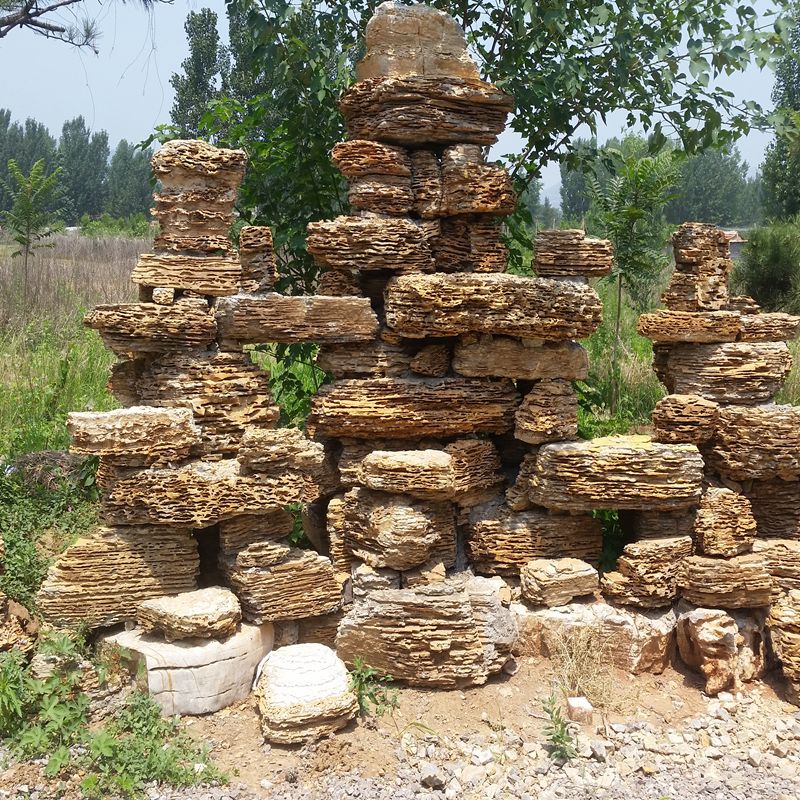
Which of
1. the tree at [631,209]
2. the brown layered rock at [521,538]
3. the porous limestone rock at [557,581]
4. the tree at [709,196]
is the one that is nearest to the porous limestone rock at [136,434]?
the brown layered rock at [521,538]

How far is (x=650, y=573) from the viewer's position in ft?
17.5

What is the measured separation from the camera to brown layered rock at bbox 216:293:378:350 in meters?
5.14

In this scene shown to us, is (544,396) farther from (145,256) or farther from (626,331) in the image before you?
(626,331)

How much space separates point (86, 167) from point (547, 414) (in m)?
51.5

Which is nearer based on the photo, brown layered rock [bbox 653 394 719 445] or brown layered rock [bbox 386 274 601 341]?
brown layered rock [bbox 386 274 601 341]

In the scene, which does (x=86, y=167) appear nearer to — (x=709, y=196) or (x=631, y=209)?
(x=709, y=196)

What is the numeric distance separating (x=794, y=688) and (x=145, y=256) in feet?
15.9

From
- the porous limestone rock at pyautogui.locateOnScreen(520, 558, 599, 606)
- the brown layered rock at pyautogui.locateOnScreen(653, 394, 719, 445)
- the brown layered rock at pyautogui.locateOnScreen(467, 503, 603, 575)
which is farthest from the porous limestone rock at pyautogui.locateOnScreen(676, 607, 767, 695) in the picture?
the brown layered rock at pyautogui.locateOnScreen(653, 394, 719, 445)

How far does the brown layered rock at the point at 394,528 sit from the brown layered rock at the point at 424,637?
0.24 m

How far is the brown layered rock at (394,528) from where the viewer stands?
5.15m

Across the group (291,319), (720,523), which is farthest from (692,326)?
(291,319)

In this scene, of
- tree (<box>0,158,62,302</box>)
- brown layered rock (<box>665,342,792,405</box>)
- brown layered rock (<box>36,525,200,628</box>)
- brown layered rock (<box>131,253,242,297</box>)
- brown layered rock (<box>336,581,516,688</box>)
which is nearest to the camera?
brown layered rock (<box>36,525,200,628</box>)

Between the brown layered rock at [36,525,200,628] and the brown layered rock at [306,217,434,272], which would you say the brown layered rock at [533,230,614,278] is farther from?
the brown layered rock at [36,525,200,628]

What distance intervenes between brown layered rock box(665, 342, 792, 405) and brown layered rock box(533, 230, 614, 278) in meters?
0.90
